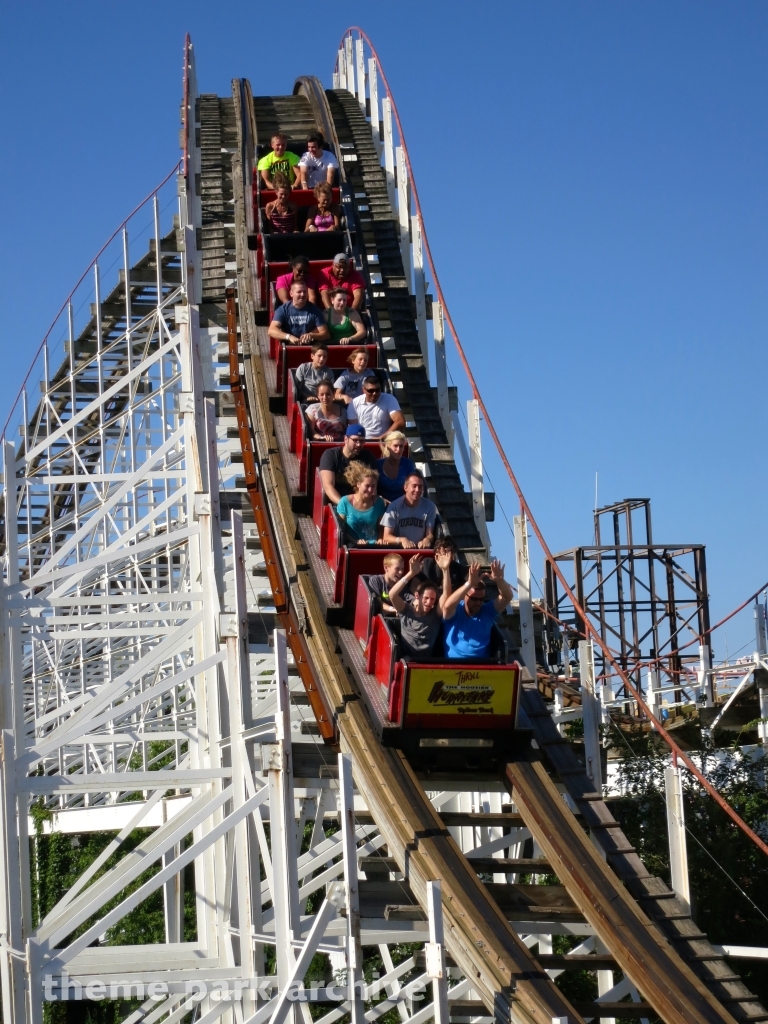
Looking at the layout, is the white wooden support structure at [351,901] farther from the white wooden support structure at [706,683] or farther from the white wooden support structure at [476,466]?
the white wooden support structure at [706,683]

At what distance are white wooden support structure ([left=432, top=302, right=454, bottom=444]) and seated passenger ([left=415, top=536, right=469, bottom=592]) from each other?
14.0ft

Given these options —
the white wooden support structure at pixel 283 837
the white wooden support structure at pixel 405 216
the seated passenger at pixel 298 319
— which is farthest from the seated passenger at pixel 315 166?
the white wooden support structure at pixel 283 837

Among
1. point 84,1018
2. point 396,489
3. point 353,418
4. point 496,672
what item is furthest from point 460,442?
point 84,1018

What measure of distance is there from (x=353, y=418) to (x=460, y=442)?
152cm

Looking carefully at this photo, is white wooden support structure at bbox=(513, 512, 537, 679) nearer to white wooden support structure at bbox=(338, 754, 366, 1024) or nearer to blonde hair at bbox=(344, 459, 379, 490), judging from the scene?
blonde hair at bbox=(344, 459, 379, 490)

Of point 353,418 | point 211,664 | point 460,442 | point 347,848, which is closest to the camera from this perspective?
point 347,848

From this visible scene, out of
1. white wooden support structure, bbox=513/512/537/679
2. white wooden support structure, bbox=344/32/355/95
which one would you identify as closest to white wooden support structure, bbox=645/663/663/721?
white wooden support structure, bbox=513/512/537/679

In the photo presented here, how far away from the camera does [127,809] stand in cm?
1432

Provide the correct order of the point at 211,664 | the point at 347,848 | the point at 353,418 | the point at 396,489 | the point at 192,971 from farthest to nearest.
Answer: the point at 353,418 < the point at 396,489 < the point at 211,664 < the point at 192,971 < the point at 347,848

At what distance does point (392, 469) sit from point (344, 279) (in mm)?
Result: 3919

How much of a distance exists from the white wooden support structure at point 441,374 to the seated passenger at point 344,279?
29.6 inches

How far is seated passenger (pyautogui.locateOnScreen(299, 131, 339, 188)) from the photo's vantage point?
16.0 m

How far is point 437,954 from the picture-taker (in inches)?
236

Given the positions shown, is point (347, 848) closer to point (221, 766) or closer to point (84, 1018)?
point (221, 766)
